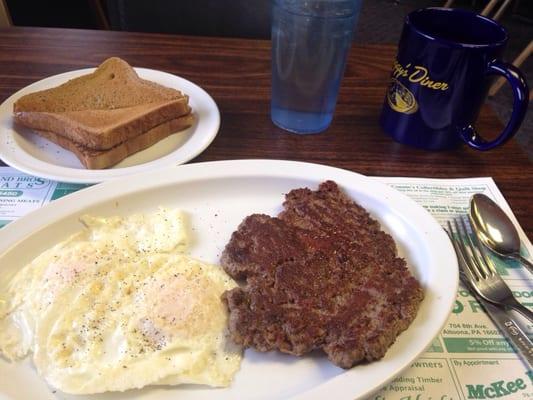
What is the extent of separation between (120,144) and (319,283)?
62 centimetres

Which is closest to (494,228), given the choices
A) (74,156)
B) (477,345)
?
(477,345)

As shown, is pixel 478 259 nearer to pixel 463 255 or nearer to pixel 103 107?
pixel 463 255

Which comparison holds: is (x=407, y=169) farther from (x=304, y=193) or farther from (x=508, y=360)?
(x=508, y=360)

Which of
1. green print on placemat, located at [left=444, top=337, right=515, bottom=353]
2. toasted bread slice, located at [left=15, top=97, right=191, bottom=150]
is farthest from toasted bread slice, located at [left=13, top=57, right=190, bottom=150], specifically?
green print on placemat, located at [left=444, top=337, right=515, bottom=353]

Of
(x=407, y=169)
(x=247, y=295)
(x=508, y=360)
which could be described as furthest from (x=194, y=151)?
(x=508, y=360)

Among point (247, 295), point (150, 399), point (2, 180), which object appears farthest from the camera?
point (2, 180)

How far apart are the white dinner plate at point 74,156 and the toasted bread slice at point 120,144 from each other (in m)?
0.01

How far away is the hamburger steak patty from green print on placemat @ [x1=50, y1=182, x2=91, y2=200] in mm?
397

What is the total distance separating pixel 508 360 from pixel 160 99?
0.99 m

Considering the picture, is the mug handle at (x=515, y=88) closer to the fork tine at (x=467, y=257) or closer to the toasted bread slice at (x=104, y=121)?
the fork tine at (x=467, y=257)

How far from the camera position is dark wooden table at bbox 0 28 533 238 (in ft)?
3.78

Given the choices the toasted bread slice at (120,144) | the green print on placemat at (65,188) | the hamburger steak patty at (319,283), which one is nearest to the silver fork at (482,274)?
the hamburger steak patty at (319,283)

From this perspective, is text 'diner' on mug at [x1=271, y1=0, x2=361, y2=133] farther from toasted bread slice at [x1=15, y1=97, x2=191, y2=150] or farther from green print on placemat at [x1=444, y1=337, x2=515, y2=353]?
green print on placemat at [x1=444, y1=337, x2=515, y2=353]

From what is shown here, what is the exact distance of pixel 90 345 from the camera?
711 millimetres
